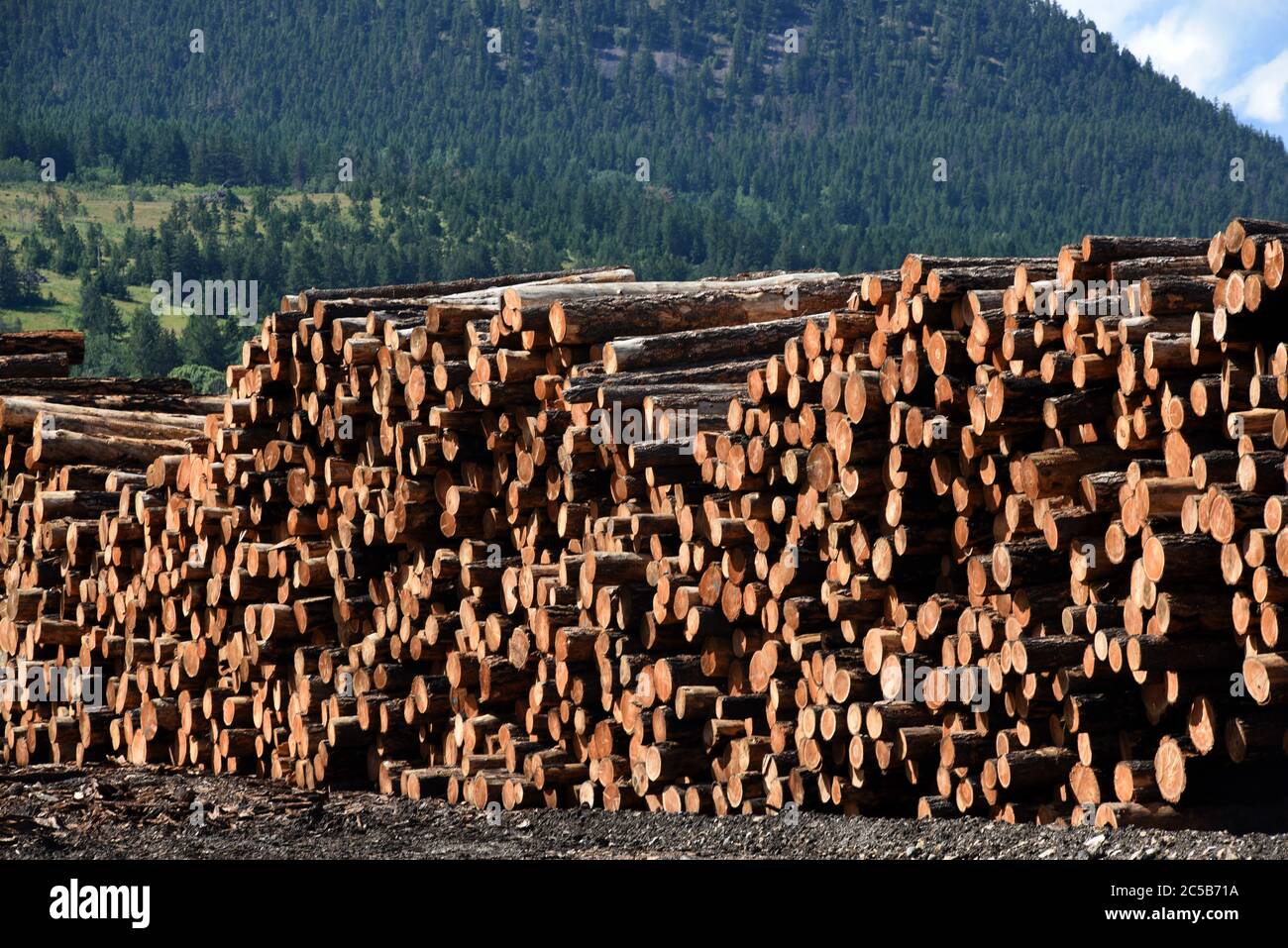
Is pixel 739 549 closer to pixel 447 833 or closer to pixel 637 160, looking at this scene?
pixel 447 833

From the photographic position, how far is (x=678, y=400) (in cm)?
906

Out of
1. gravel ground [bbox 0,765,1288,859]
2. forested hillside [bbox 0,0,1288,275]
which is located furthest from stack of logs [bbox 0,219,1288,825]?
forested hillside [bbox 0,0,1288,275]

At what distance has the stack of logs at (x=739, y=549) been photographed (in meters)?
6.94

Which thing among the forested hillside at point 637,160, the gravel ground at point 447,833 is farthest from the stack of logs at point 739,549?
the forested hillside at point 637,160

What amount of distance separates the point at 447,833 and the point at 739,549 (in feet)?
6.94

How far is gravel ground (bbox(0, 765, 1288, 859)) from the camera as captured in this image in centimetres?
A: 685

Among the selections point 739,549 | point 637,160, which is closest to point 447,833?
point 739,549

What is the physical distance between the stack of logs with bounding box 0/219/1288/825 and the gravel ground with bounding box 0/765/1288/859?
1.10 ft

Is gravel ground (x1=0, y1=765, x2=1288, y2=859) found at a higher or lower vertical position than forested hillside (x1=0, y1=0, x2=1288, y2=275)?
lower

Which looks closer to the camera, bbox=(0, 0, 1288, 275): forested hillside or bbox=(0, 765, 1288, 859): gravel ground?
bbox=(0, 765, 1288, 859): gravel ground

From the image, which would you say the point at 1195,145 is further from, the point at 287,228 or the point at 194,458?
the point at 194,458

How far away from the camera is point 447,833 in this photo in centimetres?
859

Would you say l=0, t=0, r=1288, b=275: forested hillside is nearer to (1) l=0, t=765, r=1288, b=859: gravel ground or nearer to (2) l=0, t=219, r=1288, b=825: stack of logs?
(2) l=0, t=219, r=1288, b=825: stack of logs

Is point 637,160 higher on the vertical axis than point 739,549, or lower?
higher
